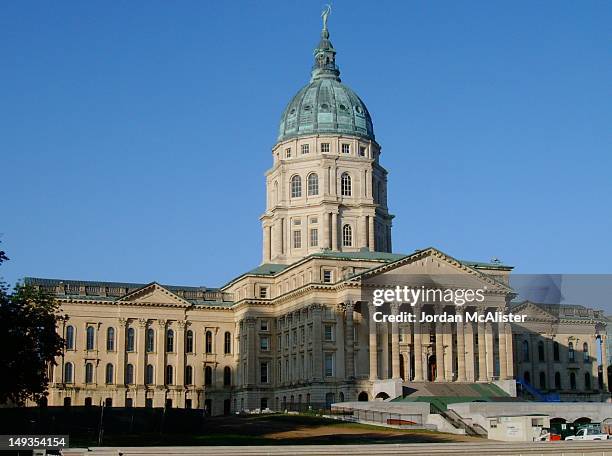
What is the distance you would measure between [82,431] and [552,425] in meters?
38.3

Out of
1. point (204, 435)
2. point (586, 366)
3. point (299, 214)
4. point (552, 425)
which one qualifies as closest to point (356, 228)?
point (299, 214)

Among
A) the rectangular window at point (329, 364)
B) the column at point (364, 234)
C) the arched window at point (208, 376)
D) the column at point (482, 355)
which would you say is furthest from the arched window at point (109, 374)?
the column at point (482, 355)

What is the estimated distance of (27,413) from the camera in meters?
61.6

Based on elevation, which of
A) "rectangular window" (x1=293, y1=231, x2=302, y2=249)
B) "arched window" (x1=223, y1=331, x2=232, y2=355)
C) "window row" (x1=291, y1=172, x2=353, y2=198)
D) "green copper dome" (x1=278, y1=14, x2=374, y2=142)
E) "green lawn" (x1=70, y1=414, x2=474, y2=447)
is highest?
"green copper dome" (x1=278, y1=14, x2=374, y2=142)

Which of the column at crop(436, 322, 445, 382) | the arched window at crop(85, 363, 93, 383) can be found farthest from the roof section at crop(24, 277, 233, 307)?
the column at crop(436, 322, 445, 382)

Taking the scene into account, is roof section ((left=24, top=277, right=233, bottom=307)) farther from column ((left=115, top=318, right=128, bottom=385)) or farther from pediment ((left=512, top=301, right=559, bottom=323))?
pediment ((left=512, top=301, right=559, bottom=323))

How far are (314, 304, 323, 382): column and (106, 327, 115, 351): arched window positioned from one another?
1117 inches

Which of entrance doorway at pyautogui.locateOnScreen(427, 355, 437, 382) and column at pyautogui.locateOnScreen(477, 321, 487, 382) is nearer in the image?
column at pyautogui.locateOnScreen(477, 321, 487, 382)

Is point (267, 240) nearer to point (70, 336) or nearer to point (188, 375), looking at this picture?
point (188, 375)

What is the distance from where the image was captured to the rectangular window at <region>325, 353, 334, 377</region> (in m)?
108

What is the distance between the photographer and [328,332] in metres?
109

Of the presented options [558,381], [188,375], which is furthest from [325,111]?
[558,381]

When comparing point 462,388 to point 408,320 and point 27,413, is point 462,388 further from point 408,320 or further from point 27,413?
point 27,413

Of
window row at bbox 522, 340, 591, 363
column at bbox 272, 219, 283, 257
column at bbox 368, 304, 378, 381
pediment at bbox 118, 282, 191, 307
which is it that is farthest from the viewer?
window row at bbox 522, 340, 591, 363
